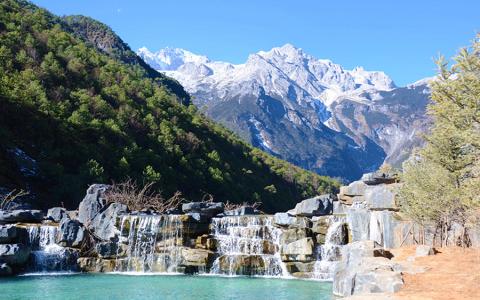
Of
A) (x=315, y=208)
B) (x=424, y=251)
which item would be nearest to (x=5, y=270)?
(x=315, y=208)

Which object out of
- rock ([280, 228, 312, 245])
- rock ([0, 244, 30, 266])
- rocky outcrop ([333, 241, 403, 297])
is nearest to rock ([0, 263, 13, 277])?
rock ([0, 244, 30, 266])

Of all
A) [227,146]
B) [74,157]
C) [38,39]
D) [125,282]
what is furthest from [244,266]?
[227,146]

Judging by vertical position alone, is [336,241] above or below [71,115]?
below

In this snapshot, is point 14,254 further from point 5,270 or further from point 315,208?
point 315,208

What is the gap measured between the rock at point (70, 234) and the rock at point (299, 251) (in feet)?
38.9

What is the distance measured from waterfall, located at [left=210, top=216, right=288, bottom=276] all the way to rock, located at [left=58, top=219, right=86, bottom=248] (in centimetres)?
780

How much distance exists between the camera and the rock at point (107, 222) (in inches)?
1211

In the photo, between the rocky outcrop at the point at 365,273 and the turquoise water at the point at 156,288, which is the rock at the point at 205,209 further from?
the rocky outcrop at the point at 365,273

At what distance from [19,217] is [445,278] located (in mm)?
24886

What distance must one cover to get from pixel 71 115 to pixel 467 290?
53.5 m

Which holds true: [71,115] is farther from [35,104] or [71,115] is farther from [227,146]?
[227,146]

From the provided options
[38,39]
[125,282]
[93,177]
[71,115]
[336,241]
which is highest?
[38,39]

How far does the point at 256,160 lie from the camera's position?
97.4m

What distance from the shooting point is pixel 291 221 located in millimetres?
29875
